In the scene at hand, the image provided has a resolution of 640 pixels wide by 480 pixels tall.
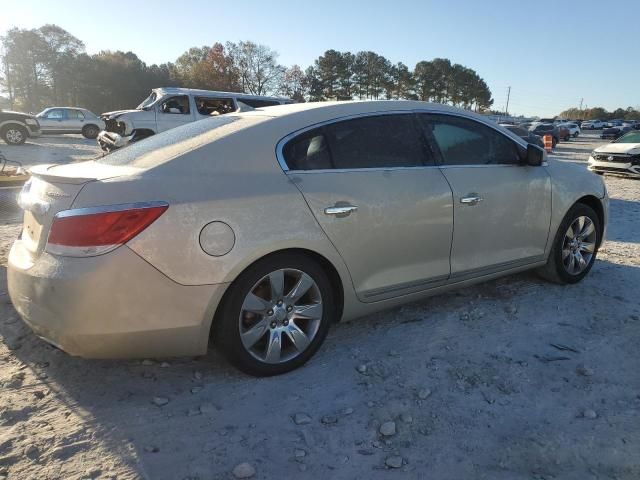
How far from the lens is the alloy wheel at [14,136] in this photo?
2092cm

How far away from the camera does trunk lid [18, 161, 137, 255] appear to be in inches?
99.8

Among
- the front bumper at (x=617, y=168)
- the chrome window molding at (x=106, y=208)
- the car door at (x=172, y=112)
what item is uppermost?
the car door at (x=172, y=112)

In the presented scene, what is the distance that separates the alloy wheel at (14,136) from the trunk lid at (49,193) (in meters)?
21.4

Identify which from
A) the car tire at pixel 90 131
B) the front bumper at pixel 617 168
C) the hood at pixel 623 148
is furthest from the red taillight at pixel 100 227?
the car tire at pixel 90 131

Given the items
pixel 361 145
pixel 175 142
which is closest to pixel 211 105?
pixel 175 142

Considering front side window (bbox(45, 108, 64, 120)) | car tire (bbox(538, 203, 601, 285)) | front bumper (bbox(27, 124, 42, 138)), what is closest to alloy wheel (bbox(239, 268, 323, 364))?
car tire (bbox(538, 203, 601, 285))

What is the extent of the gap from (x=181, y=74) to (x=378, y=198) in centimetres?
7267

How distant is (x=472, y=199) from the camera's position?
3.55m

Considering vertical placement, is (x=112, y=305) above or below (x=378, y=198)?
below

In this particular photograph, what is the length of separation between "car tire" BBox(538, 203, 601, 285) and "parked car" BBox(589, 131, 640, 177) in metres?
10.4

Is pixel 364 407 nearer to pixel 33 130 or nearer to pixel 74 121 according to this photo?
pixel 33 130

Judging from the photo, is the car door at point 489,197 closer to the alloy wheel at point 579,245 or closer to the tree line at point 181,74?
the alloy wheel at point 579,245

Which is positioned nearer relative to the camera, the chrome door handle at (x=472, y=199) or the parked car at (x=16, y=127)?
the chrome door handle at (x=472, y=199)

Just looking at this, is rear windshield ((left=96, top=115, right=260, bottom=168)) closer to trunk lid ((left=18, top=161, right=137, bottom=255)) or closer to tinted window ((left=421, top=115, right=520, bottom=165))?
trunk lid ((left=18, top=161, right=137, bottom=255))
